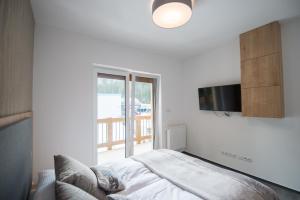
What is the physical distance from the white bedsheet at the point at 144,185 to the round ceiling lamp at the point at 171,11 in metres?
1.78

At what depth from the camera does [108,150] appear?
9.69 feet

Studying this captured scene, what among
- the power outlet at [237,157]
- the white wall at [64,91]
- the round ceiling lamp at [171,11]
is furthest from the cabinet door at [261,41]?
the white wall at [64,91]

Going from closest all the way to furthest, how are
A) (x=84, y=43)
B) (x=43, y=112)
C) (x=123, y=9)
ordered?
(x=123, y=9)
(x=43, y=112)
(x=84, y=43)

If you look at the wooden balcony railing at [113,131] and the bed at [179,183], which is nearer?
the bed at [179,183]

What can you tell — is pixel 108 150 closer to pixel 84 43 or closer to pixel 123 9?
pixel 84 43

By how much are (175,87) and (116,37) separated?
75.9 inches

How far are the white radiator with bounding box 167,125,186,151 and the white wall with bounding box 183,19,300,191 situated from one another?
0.57ft

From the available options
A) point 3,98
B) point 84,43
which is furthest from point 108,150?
point 3,98

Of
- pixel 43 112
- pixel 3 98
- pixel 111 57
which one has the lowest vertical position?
pixel 43 112

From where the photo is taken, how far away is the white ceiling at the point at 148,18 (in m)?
1.78

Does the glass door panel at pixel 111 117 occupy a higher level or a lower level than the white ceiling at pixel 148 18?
lower

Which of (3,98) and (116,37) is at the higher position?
(116,37)

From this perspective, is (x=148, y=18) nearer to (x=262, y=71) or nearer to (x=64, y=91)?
(x=64, y=91)

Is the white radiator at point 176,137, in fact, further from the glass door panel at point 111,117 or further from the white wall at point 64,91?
the white wall at point 64,91
